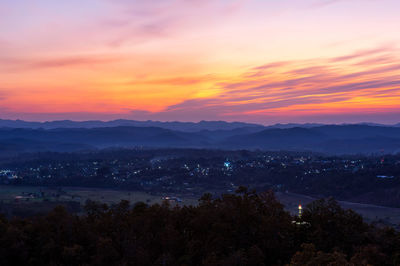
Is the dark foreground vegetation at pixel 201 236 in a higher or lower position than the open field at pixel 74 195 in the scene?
higher

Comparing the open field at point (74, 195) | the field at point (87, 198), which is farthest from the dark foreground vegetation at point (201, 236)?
the open field at point (74, 195)

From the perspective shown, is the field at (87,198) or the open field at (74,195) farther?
the open field at (74,195)

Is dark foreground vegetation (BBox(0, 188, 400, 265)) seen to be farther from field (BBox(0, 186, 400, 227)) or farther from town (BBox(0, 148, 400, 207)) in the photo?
town (BBox(0, 148, 400, 207))

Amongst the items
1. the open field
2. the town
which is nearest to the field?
the open field

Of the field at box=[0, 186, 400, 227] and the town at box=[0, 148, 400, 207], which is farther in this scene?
the town at box=[0, 148, 400, 207]

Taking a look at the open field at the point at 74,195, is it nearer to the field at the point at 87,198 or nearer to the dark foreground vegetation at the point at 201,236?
the field at the point at 87,198

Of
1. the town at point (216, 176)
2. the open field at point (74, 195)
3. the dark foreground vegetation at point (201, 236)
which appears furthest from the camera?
the town at point (216, 176)

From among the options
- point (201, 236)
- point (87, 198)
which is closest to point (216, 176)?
point (87, 198)

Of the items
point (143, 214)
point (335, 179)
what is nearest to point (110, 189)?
point (335, 179)

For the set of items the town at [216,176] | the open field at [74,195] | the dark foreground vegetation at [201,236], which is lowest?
the open field at [74,195]
